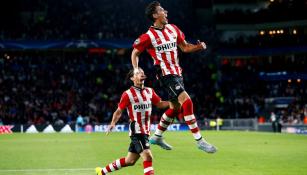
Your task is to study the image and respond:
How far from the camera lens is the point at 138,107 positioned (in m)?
12.3

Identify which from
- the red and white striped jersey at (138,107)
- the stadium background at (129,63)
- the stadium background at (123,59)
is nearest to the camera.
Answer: the red and white striped jersey at (138,107)

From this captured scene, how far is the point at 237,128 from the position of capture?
42.7 meters

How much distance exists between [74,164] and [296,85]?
130ft

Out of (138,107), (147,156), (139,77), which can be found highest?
(139,77)

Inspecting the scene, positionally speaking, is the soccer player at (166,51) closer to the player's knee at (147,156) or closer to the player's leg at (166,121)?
the player's leg at (166,121)

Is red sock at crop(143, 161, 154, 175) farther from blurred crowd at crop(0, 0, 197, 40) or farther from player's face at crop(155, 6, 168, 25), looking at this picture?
blurred crowd at crop(0, 0, 197, 40)

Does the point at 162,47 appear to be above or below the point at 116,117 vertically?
above

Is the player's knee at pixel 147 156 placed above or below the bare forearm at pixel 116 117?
below

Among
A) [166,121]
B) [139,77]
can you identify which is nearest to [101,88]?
[166,121]

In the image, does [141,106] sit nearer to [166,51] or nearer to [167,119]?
[167,119]

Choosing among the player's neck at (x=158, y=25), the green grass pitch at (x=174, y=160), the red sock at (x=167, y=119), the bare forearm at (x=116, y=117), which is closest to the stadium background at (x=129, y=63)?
the green grass pitch at (x=174, y=160)

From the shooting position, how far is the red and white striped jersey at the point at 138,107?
Answer: 1220cm

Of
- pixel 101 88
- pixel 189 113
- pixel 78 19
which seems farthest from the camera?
pixel 78 19

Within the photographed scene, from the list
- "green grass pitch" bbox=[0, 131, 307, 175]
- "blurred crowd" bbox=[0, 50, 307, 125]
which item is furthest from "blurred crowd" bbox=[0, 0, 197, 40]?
"green grass pitch" bbox=[0, 131, 307, 175]
